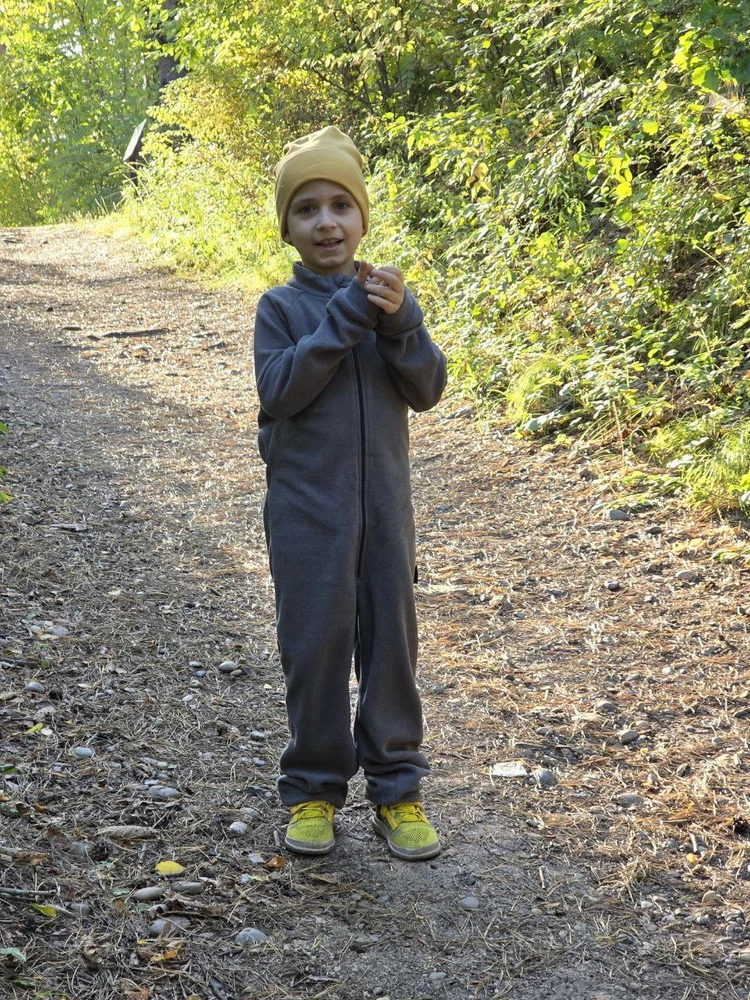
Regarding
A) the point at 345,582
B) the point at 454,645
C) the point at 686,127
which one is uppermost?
the point at 686,127

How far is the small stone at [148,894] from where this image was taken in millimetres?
2524

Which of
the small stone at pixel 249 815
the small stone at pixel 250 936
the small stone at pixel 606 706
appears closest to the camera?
the small stone at pixel 250 936

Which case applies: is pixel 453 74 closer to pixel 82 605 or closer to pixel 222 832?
pixel 82 605

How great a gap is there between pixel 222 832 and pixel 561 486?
11.2 feet

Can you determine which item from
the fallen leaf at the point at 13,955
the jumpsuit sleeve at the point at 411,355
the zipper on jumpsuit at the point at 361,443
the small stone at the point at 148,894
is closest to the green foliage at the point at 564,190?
Answer: the jumpsuit sleeve at the point at 411,355

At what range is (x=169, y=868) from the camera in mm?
2668

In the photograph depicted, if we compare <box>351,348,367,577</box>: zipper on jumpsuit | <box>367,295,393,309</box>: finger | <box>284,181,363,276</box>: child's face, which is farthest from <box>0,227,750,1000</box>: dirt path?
<box>284,181,363,276</box>: child's face

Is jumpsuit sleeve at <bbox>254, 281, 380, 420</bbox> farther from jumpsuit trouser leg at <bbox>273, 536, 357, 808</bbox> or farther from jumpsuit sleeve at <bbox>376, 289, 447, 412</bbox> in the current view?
jumpsuit trouser leg at <bbox>273, 536, 357, 808</bbox>

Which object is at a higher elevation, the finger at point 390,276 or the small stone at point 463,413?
the finger at point 390,276

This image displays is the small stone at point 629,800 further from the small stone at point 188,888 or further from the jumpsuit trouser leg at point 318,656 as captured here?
the small stone at point 188,888

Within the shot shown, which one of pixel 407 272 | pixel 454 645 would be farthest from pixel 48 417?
pixel 454 645

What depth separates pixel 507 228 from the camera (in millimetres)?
8109

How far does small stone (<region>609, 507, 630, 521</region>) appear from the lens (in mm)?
5277

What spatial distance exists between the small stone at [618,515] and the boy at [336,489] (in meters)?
2.77
